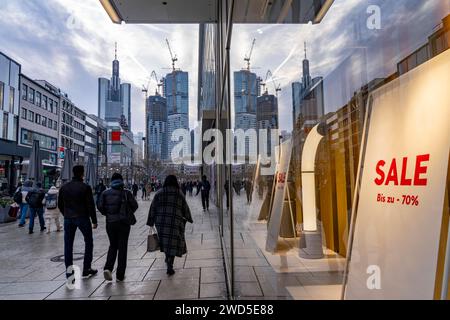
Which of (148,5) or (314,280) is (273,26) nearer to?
(314,280)

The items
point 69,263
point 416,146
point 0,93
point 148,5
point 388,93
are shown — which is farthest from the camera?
point 0,93

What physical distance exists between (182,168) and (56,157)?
36.0 m

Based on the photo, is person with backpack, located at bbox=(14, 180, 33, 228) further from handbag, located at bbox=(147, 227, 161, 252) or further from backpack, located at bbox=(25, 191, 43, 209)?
handbag, located at bbox=(147, 227, 161, 252)

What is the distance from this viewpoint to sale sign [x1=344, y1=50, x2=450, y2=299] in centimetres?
139

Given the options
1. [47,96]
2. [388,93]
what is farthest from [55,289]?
[47,96]

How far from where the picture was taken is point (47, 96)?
207 ft

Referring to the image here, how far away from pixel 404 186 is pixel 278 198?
428cm

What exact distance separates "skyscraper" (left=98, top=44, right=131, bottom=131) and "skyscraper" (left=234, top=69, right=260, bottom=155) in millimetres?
35453

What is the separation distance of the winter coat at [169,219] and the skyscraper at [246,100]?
70.4 inches

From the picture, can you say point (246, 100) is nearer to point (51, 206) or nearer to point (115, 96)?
point (51, 206)

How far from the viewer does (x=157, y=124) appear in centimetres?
4325

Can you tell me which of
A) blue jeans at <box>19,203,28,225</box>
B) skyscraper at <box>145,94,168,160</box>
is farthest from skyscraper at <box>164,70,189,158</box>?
blue jeans at <box>19,203,28,225</box>

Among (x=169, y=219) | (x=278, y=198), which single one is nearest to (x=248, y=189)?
(x=278, y=198)

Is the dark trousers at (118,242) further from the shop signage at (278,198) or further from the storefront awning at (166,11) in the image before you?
the storefront awning at (166,11)
